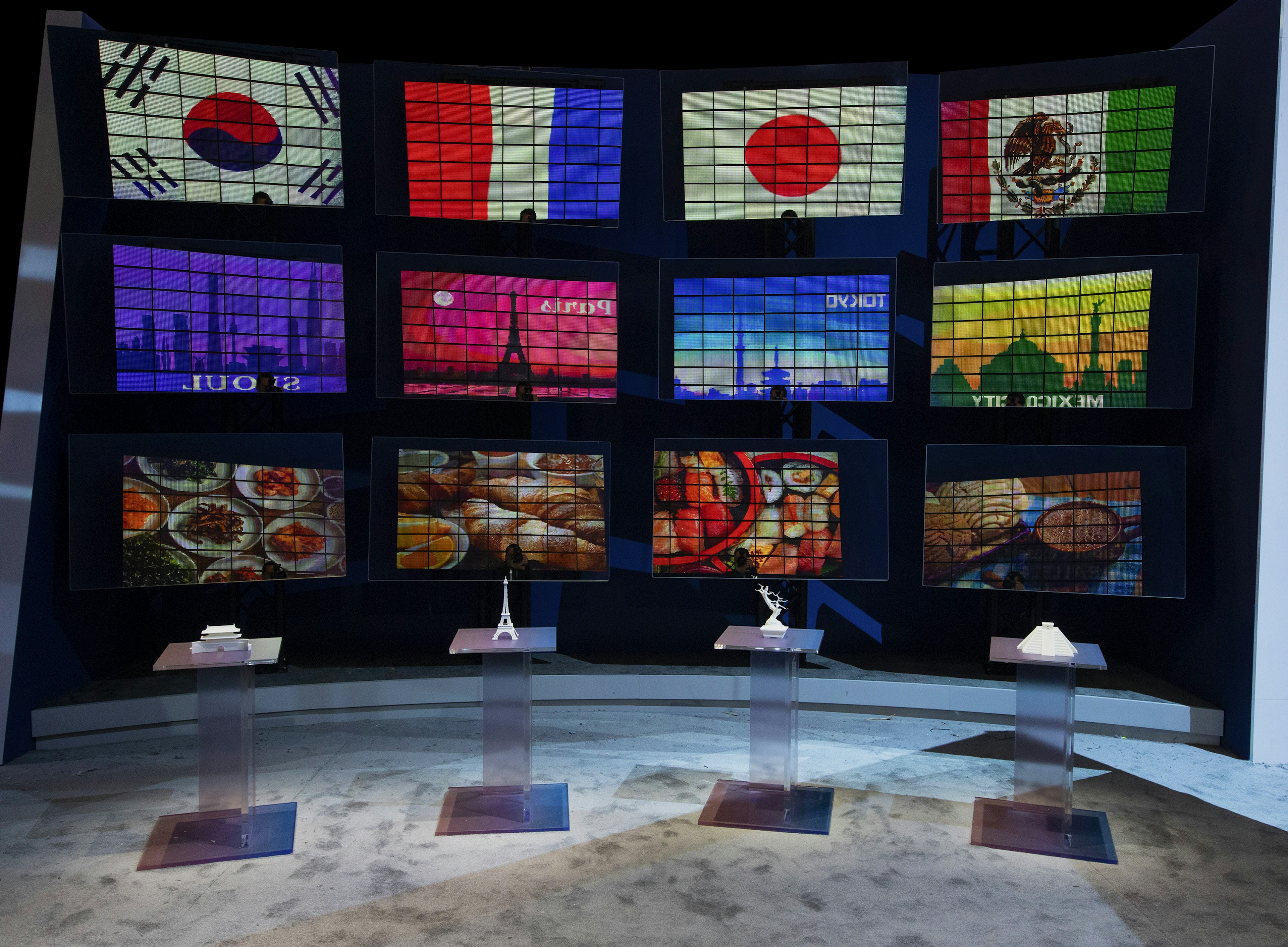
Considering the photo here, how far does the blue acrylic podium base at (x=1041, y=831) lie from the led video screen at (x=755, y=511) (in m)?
1.88

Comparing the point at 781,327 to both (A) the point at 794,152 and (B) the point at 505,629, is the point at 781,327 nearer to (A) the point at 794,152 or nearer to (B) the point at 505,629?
(A) the point at 794,152

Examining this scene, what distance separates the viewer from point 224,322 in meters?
6.29

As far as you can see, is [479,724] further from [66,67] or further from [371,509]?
[66,67]

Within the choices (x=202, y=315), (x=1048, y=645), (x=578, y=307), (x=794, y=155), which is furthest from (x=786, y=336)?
(x=202, y=315)

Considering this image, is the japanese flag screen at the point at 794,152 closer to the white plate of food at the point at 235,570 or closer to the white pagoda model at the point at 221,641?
the white plate of food at the point at 235,570

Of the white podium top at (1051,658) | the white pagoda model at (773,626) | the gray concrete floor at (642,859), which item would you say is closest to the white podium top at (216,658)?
the gray concrete floor at (642,859)

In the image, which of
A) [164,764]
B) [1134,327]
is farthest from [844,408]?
[164,764]

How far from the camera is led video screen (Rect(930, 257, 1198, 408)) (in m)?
6.14

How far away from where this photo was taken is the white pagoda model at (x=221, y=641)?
5.05 metres

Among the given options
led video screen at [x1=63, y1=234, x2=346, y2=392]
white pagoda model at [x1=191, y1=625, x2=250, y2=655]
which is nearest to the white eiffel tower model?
white pagoda model at [x1=191, y1=625, x2=250, y2=655]

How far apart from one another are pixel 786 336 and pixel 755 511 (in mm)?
1269

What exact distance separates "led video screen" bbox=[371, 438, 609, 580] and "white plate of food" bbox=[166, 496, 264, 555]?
2.77 feet

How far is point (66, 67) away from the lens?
585 cm

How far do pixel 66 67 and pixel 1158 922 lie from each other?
7.58m
